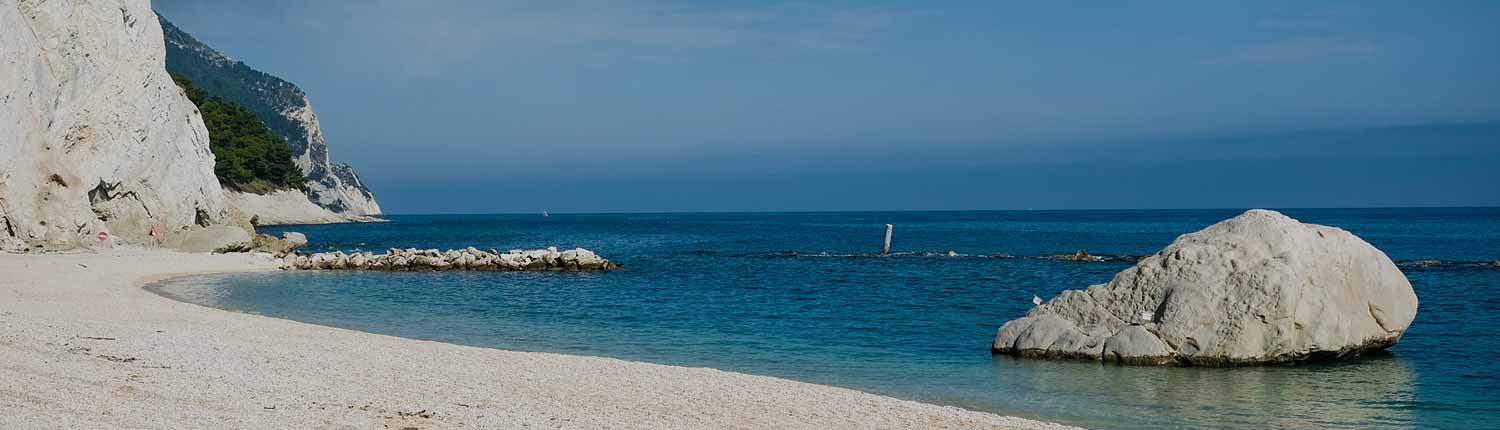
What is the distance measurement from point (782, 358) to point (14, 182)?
103 feet

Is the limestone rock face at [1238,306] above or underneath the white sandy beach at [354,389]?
above

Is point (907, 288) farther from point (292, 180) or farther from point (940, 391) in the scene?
point (292, 180)

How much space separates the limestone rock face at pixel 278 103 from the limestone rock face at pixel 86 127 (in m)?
116

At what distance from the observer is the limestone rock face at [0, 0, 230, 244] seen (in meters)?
36.8

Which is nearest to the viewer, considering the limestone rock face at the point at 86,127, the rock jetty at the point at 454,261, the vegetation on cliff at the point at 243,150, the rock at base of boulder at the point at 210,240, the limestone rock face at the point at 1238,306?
the limestone rock face at the point at 1238,306

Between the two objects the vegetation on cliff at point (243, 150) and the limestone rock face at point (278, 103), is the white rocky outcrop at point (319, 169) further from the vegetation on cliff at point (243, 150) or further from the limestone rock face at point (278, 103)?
the vegetation on cliff at point (243, 150)

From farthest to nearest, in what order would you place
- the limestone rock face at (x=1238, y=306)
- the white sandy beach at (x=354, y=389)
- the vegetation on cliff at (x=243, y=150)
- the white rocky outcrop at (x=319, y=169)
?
the white rocky outcrop at (x=319, y=169) → the vegetation on cliff at (x=243, y=150) → the limestone rock face at (x=1238, y=306) → the white sandy beach at (x=354, y=389)

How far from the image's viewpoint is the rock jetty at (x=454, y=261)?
44469mm

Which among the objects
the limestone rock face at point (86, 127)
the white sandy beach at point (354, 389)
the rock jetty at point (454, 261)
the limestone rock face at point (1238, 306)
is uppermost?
the limestone rock face at point (86, 127)

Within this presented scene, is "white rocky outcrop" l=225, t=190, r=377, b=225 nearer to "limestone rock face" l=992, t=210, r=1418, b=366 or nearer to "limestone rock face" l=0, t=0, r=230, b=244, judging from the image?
"limestone rock face" l=0, t=0, r=230, b=244

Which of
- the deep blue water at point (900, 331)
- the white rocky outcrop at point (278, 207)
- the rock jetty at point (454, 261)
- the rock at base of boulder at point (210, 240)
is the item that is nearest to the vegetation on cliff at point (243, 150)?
the white rocky outcrop at point (278, 207)

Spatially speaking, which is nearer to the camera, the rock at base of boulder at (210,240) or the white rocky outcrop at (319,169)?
the rock at base of boulder at (210,240)

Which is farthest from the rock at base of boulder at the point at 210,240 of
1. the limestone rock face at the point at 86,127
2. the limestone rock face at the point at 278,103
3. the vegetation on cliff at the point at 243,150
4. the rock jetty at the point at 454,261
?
the limestone rock face at the point at 278,103

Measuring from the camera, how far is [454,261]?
149 ft
